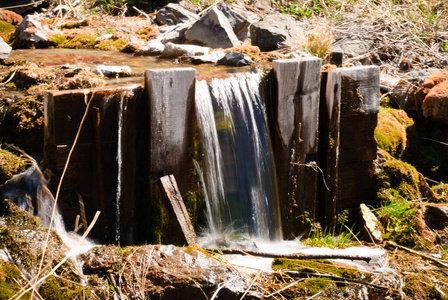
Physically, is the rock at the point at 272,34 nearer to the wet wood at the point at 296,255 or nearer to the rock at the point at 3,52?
the rock at the point at 3,52

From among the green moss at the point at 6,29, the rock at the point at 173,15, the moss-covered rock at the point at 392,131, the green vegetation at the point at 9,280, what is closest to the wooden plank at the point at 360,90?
the moss-covered rock at the point at 392,131

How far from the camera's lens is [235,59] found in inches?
271

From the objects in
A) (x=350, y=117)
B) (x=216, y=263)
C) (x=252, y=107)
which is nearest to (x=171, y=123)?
(x=252, y=107)

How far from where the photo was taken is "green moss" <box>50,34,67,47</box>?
7.95 m

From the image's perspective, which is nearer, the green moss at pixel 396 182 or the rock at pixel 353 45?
the green moss at pixel 396 182

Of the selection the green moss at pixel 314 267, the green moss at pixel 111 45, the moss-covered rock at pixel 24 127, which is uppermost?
the green moss at pixel 111 45

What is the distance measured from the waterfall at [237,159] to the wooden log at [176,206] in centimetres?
52

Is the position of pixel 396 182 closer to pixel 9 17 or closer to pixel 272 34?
pixel 272 34

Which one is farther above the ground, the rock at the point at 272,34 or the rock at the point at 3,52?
the rock at the point at 272,34

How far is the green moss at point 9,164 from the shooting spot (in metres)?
4.68

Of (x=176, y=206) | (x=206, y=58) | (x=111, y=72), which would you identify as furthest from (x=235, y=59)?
(x=176, y=206)

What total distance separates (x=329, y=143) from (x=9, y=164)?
10.7 feet

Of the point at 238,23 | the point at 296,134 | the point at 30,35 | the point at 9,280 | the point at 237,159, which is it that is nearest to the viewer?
the point at 9,280

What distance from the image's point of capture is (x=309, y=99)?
5918 millimetres
